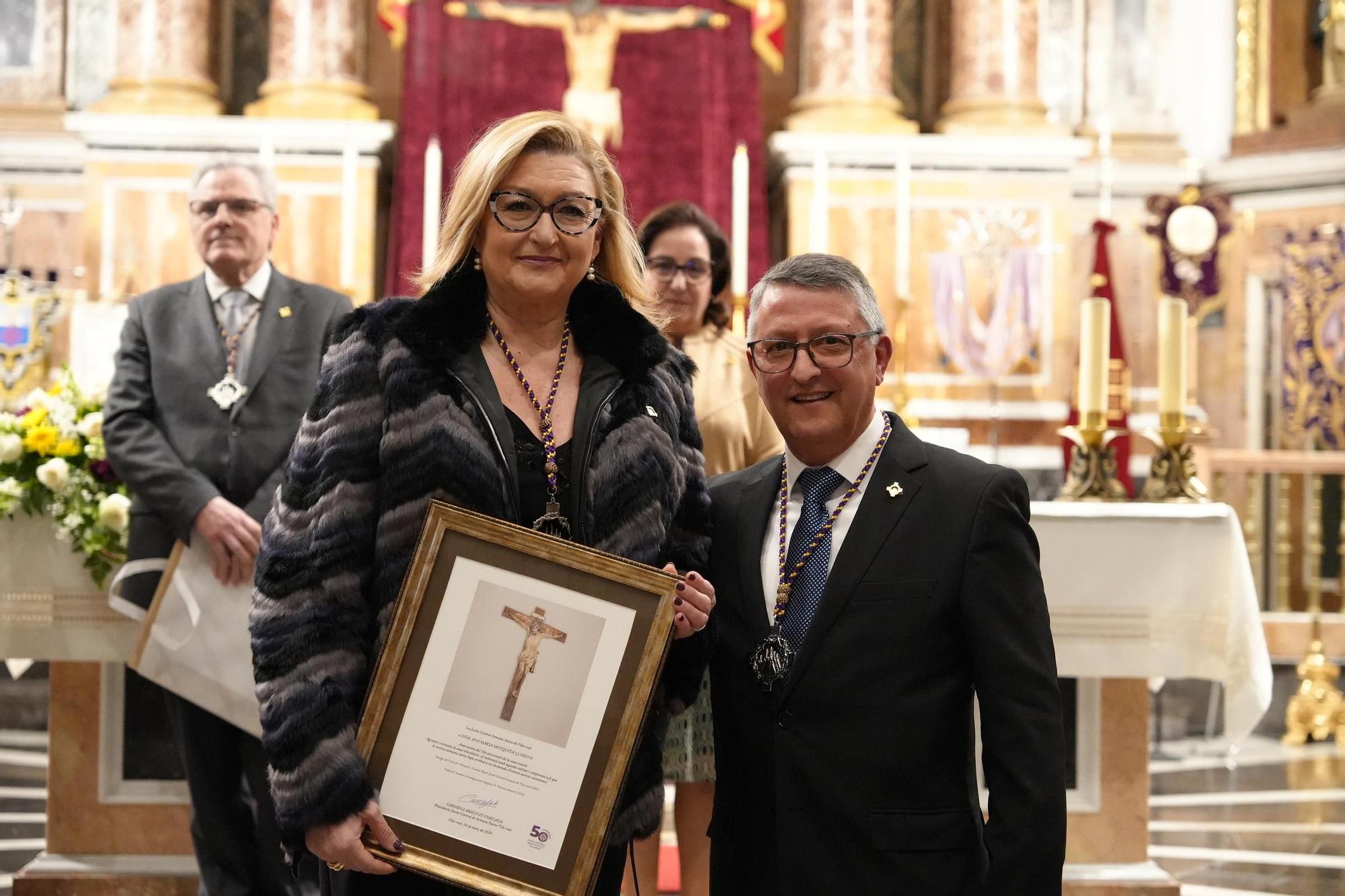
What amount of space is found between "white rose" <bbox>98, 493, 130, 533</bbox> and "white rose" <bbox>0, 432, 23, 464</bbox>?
29 cm

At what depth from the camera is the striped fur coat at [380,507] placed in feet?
6.46

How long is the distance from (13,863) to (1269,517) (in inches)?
317

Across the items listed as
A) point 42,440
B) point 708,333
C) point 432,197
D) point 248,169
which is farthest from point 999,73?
point 42,440

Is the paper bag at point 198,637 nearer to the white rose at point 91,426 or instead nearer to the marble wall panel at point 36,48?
the white rose at point 91,426

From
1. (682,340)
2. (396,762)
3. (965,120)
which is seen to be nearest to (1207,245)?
(965,120)

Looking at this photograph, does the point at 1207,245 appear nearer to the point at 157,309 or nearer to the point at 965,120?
the point at 965,120

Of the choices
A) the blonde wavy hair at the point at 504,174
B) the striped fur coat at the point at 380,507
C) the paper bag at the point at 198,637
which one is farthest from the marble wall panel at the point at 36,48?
the striped fur coat at the point at 380,507

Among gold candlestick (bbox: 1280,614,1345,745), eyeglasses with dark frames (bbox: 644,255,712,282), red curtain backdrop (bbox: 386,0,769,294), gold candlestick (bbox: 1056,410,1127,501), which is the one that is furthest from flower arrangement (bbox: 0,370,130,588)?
gold candlestick (bbox: 1280,614,1345,745)

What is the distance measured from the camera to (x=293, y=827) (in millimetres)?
1941

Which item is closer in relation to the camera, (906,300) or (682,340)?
(682,340)

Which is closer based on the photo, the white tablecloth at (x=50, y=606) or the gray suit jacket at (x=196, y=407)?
the gray suit jacket at (x=196, y=407)

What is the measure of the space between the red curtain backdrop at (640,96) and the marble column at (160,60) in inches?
52.2

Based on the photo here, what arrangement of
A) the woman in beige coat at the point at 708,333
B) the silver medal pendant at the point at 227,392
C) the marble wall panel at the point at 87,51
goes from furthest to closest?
the marble wall panel at the point at 87,51, the silver medal pendant at the point at 227,392, the woman in beige coat at the point at 708,333

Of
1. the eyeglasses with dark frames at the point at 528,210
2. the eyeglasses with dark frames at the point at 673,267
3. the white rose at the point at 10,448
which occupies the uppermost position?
the eyeglasses with dark frames at the point at 673,267
